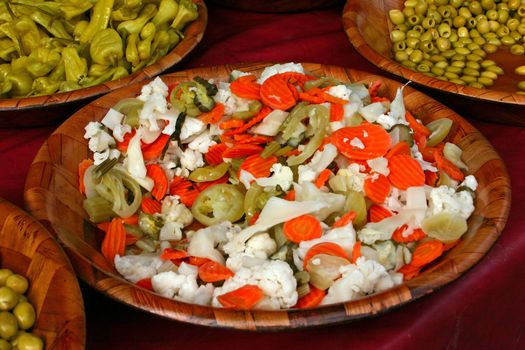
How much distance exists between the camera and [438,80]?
154 cm

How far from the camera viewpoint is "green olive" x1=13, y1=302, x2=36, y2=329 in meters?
0.94

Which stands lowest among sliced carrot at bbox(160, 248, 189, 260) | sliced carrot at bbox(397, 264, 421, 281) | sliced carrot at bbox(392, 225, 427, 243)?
sliced carrot at bbox(160, 248, 189, 260)

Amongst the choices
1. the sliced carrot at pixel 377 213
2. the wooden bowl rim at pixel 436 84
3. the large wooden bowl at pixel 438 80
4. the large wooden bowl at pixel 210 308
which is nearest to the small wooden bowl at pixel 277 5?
the large wooden bowl at pixel 438 80

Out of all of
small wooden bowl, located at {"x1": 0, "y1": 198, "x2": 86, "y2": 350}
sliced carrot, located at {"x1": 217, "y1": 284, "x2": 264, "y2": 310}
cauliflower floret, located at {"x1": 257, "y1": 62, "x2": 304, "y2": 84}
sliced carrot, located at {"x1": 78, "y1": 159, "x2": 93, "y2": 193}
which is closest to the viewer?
small wooden bowl, located at {"x1": 0, "y1": 198, "x2": 86, "y2": 350}

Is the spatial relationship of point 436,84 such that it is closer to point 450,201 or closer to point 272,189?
point 450,201

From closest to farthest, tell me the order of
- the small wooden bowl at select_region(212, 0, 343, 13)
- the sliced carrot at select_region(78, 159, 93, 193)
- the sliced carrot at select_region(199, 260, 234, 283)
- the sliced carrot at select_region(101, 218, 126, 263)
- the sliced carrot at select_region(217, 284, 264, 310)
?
the sliced carrot at select_region(217, 284, 264, 310) < the sliced carrot at select_region(199, 260, 234, 283) < the sliced carrot at select_region(101, 218, 126, 263) < the sliced carrot at select_region(78, 159, 93, 193) < the small wooden bowl at select_region(212, 0, 343, 13)

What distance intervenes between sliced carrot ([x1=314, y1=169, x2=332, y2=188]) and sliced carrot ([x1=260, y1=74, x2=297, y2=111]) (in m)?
0.18

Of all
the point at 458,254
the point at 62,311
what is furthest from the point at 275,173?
the point at 62,311

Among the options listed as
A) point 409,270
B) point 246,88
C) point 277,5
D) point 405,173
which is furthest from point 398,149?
point 277,5

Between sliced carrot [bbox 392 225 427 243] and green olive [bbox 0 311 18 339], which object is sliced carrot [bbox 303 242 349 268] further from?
green olive [bbox 0 311 18 339]

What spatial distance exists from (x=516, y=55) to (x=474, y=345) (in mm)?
1111

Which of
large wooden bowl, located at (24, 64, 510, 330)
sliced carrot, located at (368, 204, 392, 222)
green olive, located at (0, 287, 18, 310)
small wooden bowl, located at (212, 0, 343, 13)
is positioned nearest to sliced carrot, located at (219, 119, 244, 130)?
large wooden bowl, located at (24, 64, 510, 330)

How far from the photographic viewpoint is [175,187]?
1356 millimetres

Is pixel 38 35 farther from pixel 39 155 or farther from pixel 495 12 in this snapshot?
pixel 495 12
